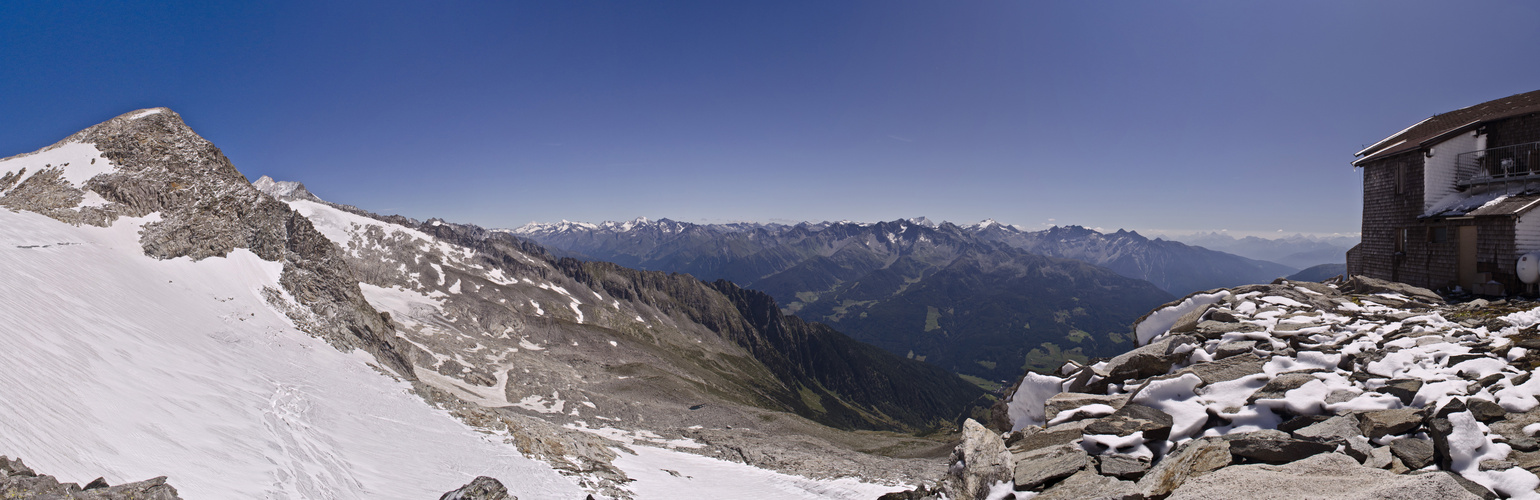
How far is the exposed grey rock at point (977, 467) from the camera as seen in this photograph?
8.60 m

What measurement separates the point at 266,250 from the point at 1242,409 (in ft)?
203

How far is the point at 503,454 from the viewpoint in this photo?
2558 centimetres

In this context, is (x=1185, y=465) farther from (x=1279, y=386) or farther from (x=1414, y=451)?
(x=1279, y=386)

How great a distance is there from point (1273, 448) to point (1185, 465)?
1.17 metres

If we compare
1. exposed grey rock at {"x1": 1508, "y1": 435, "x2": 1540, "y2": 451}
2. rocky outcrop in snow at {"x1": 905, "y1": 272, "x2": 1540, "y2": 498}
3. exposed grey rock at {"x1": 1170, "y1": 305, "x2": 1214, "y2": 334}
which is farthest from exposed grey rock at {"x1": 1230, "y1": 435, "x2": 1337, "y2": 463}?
exposed grey rock at {"x1": 1170, "y1": 305, "x2": 1214, "y2": 334}

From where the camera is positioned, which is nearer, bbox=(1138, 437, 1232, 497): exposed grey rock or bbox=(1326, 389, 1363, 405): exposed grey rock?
bbox=(1138, 437, 1232, 497): exposed grey rock

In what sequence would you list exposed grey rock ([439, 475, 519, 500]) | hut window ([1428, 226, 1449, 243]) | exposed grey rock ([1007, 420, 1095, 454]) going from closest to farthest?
exposed grey rock ([1007, 420, 1095, 454]) → exposed grey rock ([439, 475, 519, 500]) → hut window ([1428, 226, 1449, 243])

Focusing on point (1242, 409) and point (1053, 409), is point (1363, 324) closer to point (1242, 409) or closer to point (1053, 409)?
point (1242, 409)

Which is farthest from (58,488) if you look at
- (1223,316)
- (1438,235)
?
(1438,235)

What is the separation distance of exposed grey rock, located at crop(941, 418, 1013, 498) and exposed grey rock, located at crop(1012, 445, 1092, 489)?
297 mm

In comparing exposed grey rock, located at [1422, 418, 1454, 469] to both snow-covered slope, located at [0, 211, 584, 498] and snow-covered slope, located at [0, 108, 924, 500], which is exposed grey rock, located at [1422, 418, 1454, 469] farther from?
snow-covered slope, located at [0, 108, 924, 500]

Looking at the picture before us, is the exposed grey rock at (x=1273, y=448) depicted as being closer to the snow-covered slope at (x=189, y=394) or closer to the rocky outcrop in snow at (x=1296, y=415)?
the rocky outcrop in snow at (x=1296, y=415)

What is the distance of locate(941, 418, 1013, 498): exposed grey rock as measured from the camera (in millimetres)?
8602

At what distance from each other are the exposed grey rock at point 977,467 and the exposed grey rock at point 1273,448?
3102 mm
